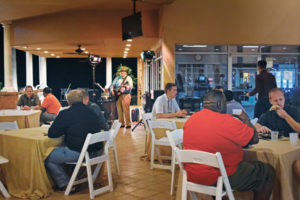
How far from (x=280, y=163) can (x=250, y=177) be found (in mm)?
279

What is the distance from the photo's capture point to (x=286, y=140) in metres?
3.33

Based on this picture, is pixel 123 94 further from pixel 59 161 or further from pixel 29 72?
pixel 29 72

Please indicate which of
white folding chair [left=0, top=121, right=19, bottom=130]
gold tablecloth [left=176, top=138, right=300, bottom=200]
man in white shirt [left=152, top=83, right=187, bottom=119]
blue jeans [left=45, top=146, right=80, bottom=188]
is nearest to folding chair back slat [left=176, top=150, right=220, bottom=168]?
gold tablecloth [left=176, top=138, right=300, bottom=200]

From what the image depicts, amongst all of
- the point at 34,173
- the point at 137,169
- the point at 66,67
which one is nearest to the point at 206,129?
the point at 34,173

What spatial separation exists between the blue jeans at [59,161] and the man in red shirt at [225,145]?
5.36 feet

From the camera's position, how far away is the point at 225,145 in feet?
8.57

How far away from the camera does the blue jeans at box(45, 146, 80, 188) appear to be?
12.7ft

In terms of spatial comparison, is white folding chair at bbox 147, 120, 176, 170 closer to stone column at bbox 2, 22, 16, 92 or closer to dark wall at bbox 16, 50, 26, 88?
stone column at bbox 2, 22, 16, 92

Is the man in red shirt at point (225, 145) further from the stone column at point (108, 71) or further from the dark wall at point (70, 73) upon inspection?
the dark wall at point (70, 73)

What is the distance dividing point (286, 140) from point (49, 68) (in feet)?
58.7

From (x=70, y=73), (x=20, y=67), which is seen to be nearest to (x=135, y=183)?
(x=20, y=67)

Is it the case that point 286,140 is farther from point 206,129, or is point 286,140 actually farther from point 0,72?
point 0,72

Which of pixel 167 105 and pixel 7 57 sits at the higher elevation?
pixel 7 57

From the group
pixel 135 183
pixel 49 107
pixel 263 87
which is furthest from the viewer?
pixel 49 107
